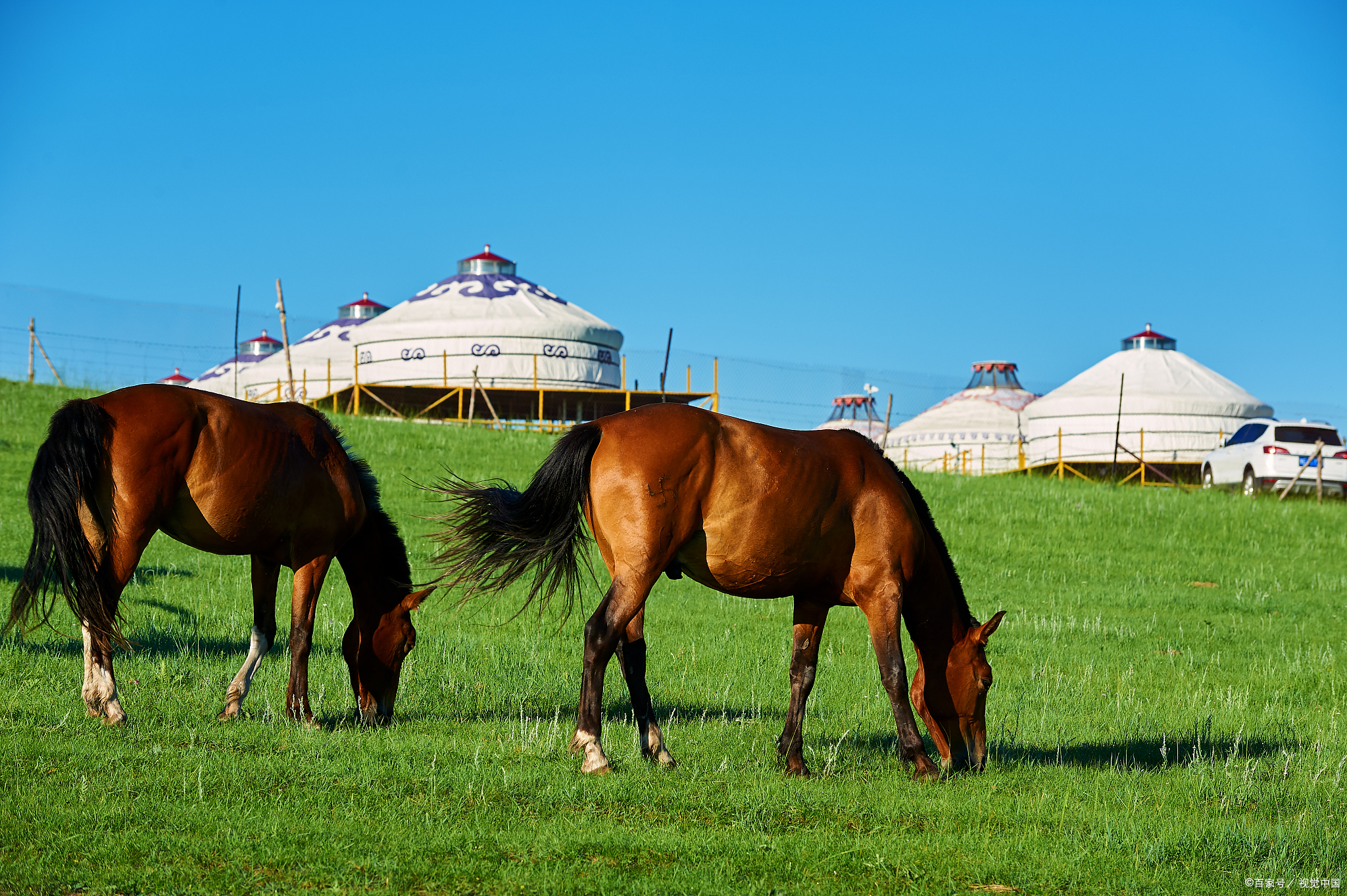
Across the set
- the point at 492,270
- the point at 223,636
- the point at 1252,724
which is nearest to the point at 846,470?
the point at 1252,724

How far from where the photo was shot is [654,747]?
230 inches

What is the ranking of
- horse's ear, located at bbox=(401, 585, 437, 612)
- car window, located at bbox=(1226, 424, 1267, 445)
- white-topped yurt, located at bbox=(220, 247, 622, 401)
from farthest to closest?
white-topped yurt, located at bbox=(220, 247, 622, 401) < car window, located at bbox=(1226, 424, 1267, 445) < horse's ear, located at bbox=(401, 585, 437, 612)

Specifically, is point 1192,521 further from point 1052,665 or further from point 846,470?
point 846,470

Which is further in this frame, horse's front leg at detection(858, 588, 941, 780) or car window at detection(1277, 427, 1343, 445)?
car window at detection(1277, 427, 1343, 445)

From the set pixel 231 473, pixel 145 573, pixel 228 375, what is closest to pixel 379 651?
pixel 231 473

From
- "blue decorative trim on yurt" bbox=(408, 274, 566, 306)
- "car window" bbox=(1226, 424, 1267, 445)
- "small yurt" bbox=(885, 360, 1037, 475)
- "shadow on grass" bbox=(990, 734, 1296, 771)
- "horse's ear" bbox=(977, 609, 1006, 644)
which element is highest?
"blue decorative trim on yurt" bbox=(408, 274, 566, 306)

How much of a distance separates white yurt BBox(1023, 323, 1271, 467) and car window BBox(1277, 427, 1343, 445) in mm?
15099

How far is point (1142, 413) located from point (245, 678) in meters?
44.5

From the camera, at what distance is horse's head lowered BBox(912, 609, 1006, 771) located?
6.23 m

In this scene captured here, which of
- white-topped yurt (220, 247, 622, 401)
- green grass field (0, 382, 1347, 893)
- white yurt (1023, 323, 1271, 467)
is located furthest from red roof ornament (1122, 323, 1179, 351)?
green grass field (0, 382, 1347, 893)

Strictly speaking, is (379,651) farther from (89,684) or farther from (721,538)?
(721,538)

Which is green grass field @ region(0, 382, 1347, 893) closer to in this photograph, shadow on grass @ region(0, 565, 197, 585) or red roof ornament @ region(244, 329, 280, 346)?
shadow on grass @ region(0, 565, 197, 585)

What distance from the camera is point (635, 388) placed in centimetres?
4206

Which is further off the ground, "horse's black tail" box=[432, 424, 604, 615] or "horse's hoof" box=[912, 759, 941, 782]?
"horse's black tail" box=[432, 424, 604, 615]
